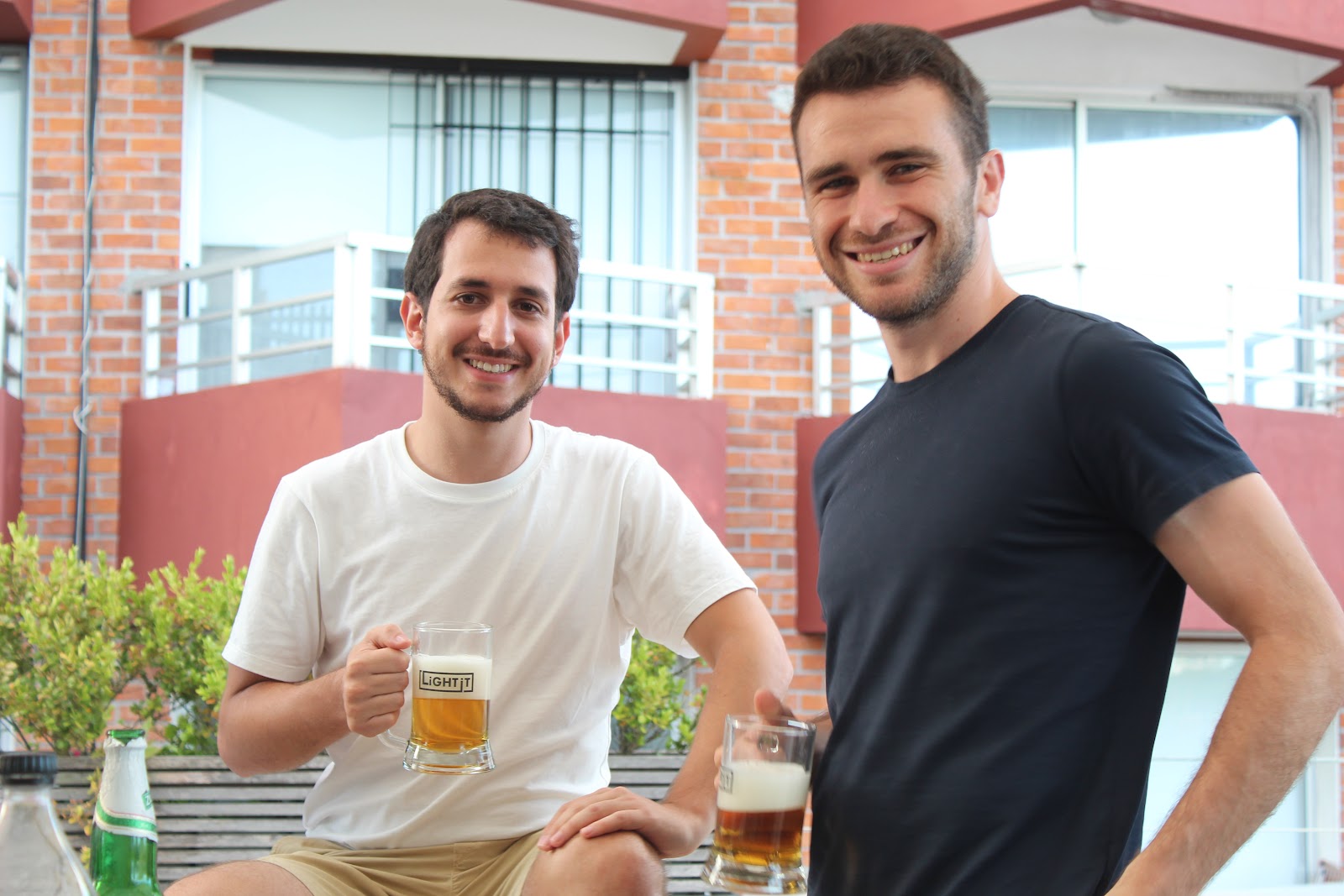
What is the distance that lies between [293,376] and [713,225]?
1986 millimetres

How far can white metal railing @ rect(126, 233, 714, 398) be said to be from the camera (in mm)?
5574

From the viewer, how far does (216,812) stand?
3.36 metres

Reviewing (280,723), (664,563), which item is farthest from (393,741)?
(664,563)

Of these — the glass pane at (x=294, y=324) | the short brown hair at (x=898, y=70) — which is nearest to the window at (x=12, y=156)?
the glass pane at (x=294, y=324)

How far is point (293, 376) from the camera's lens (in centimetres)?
523

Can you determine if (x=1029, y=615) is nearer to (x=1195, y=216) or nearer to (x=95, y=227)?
(x=95, y=227)

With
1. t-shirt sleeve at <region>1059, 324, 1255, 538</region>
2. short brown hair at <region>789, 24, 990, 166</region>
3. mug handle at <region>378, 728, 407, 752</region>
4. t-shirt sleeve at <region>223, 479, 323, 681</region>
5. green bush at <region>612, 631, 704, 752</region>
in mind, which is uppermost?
short brown hair at <region>789, 24, 990, 166</region>

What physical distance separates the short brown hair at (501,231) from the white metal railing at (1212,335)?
353 cm

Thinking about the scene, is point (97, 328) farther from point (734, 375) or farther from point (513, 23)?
point (734, 375)

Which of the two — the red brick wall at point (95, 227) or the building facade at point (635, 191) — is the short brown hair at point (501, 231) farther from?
the red brick wall at point (95, 227)

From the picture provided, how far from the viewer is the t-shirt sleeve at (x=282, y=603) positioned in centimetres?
214

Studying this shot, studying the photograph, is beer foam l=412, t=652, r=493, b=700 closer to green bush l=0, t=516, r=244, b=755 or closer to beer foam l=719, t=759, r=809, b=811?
beer foam l=719, t=759, r=809, b=811

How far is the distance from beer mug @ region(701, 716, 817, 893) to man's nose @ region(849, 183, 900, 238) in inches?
24.1

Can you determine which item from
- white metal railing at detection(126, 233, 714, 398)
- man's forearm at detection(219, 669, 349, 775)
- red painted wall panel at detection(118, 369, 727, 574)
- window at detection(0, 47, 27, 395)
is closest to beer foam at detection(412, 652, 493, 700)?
man's forearm at detection(219, 669, 349, 775)
